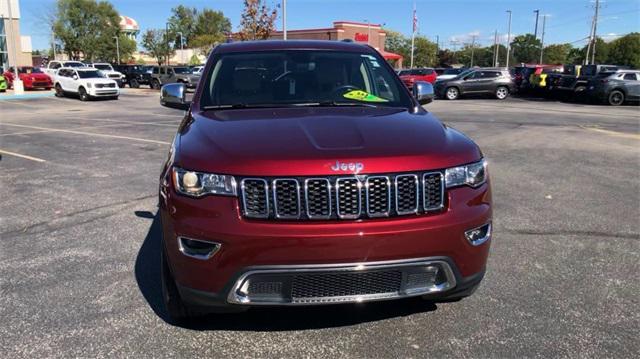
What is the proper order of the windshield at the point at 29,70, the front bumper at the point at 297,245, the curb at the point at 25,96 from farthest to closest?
1. the windshield at the point at 29,70
2. the curb at the point at 25,96
3. the front bumper at the point at 297,245

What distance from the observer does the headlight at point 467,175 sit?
285cm

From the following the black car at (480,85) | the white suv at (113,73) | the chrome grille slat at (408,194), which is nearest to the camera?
the chrome grille slat at (408,194)

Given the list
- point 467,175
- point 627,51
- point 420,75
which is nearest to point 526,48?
point 627,51

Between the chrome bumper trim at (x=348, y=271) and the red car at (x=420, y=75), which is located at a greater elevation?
the red car at (x=420, y=75)

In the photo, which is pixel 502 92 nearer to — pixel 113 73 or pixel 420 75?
pixel 420 75

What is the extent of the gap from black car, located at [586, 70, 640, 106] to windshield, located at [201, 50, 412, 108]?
2305cm

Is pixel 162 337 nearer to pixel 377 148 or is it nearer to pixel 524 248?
pixel 377 148

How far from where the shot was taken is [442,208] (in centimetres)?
281

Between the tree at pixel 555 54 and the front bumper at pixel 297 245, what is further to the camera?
the tree at pixel 555 54

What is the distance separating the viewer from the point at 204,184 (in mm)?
2707

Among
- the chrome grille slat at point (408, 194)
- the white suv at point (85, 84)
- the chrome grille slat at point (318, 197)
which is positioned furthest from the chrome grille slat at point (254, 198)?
the white suv at point (85, 84)

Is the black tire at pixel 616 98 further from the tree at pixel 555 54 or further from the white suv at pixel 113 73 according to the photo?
the tree at pixel 555 54

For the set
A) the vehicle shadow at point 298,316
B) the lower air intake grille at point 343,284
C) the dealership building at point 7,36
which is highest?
the dealership building at point 7,36

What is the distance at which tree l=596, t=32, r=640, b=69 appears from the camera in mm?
85375
